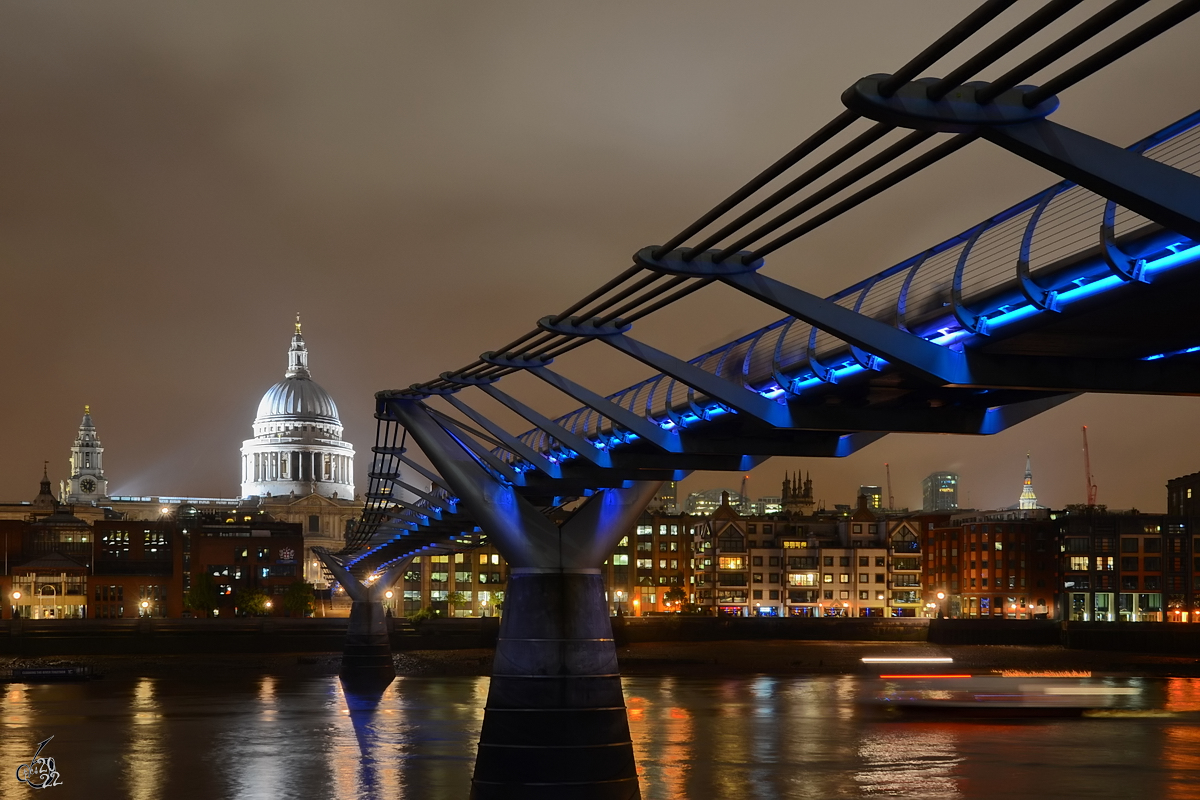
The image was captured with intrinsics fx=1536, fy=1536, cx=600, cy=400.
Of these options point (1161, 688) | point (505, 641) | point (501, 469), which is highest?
point (501, 469)

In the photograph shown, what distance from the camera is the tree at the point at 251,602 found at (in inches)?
6102

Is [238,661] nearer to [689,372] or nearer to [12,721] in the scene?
[12,721]

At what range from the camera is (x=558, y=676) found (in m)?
33.3

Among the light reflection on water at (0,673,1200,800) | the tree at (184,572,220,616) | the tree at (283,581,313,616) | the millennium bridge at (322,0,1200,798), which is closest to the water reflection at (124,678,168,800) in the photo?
the light reflection on water at (0,673,1200,800)

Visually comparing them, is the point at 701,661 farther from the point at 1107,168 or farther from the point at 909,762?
the point at 1107,168

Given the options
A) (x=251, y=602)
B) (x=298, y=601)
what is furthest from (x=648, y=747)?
(x=251, y=602)

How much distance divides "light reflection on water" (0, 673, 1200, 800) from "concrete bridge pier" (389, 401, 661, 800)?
7.46m

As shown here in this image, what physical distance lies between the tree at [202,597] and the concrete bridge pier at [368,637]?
221 ft

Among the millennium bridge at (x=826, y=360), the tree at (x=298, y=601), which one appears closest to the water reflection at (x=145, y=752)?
the millennium bridge at (x=826, y=360)

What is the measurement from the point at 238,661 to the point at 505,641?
251 feet

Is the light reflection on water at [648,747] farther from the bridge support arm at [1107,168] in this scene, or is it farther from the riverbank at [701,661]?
the bridge support arm at [1107,168]

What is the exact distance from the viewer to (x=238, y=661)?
347 feet

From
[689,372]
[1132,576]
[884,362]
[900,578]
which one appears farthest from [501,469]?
[900,578]

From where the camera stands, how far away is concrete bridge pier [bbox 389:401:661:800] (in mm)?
33031
